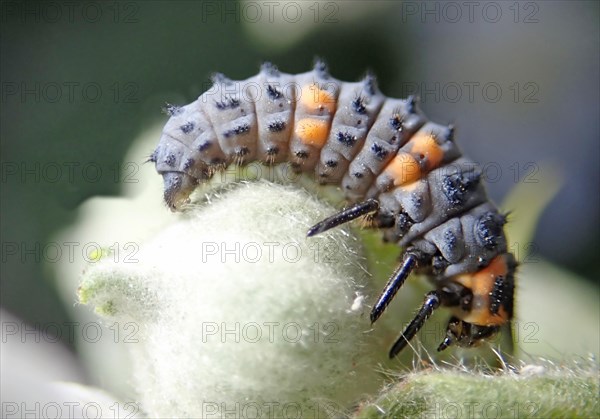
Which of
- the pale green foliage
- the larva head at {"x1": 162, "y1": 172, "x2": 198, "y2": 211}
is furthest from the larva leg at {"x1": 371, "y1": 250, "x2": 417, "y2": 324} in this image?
the larva head at {"x1": 162, "y1": 172, "x2": 198, "y2": 211}

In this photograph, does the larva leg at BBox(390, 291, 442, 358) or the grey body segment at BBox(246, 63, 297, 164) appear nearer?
the larva leg at BBox(390, 291, 442, 358)

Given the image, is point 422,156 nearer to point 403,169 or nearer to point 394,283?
point 403,169

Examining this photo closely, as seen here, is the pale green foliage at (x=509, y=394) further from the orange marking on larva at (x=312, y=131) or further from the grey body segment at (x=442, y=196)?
the orange marking on larva at (x=312, y=131)

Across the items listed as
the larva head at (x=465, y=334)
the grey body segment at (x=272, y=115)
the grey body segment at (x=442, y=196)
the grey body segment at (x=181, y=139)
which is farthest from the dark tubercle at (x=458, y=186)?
the grey body segment at (x=181, y=139)

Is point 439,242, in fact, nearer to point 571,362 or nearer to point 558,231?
point 571,362

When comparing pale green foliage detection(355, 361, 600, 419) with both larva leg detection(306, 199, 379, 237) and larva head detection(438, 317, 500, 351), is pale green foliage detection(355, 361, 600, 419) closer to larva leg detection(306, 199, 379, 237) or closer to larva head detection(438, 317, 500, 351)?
larva leg detection(306, 199, 379, 237)

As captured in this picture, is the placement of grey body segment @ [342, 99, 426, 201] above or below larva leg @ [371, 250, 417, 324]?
above

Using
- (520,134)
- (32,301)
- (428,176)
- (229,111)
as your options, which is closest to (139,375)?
(229,111)
